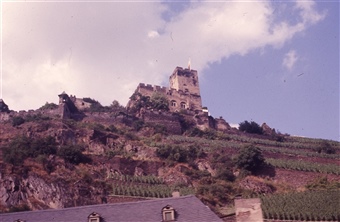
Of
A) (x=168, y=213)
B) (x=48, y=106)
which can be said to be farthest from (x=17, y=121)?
(x=168, y=213)

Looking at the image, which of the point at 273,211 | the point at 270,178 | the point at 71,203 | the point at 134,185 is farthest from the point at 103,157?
the point at 273,211

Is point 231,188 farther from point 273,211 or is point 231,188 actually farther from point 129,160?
point 129,160

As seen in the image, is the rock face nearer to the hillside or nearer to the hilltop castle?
the hillside

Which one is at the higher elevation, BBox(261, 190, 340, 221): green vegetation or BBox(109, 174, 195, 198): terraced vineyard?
BBox(109, 174, 195, 198): terraced vineyard

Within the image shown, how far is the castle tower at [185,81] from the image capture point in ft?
375

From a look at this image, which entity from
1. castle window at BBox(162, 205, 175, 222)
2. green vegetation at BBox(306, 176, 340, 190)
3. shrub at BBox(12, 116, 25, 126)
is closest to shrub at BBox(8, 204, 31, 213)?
castle window at BBox(162, 205, 175, 222)

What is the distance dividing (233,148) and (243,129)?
20428mm

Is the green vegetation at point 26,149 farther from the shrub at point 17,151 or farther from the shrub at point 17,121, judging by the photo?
the shrub at point 17,121

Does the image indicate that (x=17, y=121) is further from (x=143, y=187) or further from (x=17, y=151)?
(x=143, y=187)

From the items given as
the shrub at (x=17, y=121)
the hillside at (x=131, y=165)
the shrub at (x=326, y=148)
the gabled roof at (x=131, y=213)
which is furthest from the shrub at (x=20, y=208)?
the shrub at (x=326, y=148)

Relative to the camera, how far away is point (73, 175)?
52.3 m

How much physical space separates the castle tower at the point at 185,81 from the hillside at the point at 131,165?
32.5m

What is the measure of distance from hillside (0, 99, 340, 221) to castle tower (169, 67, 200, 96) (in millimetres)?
32466

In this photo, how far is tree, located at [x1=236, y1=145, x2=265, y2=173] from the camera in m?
60.3
